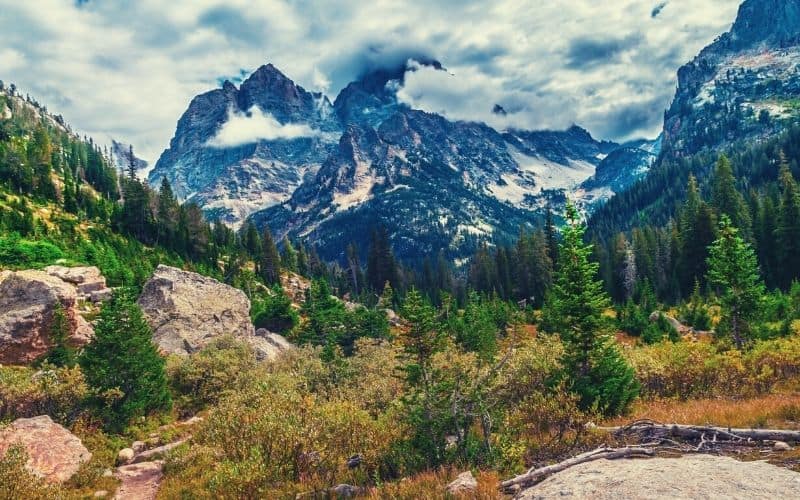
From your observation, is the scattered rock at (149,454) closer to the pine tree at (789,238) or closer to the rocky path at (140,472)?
the rocky path at (140,472)

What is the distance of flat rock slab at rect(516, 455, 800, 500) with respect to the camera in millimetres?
9008

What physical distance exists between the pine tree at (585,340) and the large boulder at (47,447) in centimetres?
2392

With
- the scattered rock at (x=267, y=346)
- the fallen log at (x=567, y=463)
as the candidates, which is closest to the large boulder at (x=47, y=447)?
the fallen log at (x=567, y=463)

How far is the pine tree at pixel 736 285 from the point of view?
34562 millimetres

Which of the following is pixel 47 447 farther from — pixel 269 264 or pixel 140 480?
pixel 269 264

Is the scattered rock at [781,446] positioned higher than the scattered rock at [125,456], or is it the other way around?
the scattered rock at [781,446]

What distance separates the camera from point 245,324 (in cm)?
6450

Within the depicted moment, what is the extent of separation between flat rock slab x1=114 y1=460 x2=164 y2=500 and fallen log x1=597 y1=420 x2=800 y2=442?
2078cm

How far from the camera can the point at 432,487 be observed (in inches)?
530

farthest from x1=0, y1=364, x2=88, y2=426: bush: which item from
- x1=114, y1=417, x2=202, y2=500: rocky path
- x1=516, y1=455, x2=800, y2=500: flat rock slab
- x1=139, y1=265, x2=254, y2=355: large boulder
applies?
x1=516, y1=455, x2=800, y2=500: flat rock slab

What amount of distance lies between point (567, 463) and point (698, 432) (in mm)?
4859

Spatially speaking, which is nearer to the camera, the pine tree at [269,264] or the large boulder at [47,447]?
the large boulder at [47,447]

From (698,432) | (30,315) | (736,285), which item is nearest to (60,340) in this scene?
(30,315)

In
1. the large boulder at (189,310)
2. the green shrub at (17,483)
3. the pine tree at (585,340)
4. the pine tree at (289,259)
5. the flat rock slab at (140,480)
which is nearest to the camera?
the green shrub at (17,483)
